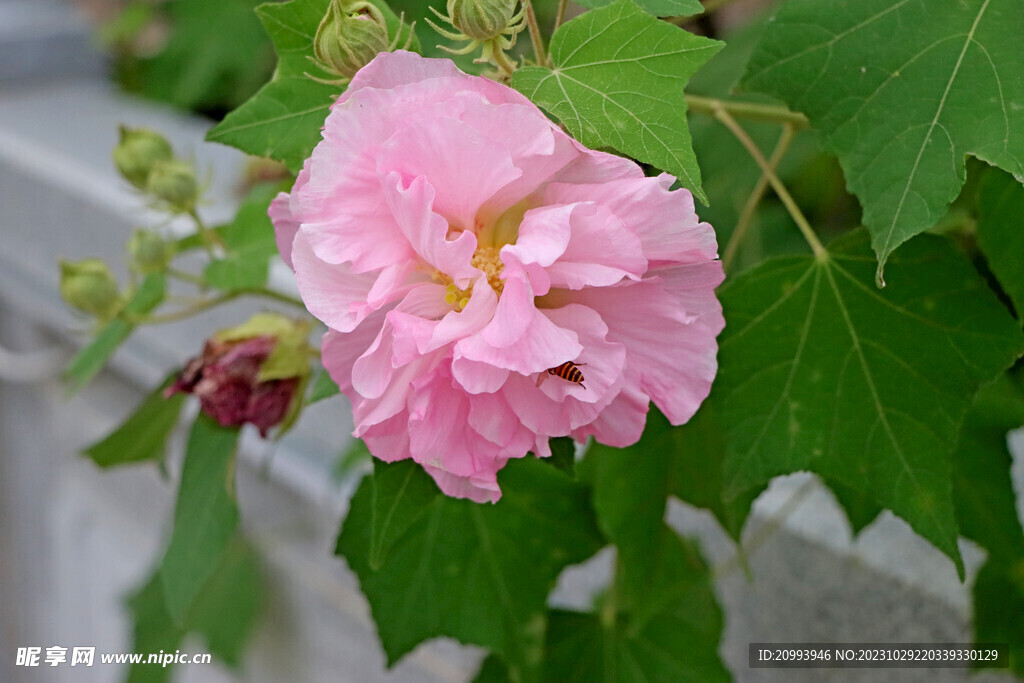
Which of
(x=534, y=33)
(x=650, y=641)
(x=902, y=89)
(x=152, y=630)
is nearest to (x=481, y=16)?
(x=534, y=33)

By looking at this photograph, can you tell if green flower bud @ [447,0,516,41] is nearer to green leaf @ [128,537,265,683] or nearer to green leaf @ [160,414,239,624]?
green leaf @ [160,414,239,624]

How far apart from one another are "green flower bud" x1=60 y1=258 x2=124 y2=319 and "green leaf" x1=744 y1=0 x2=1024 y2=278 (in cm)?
33

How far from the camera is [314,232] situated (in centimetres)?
25

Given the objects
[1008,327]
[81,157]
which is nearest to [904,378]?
[1008,327]

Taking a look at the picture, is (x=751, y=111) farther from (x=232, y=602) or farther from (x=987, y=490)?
(x=232, y=602)

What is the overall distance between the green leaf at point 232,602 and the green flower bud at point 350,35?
63cm

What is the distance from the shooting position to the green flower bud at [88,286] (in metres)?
0.45

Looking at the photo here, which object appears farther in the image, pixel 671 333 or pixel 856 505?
pixel 856 505

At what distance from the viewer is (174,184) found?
46cm

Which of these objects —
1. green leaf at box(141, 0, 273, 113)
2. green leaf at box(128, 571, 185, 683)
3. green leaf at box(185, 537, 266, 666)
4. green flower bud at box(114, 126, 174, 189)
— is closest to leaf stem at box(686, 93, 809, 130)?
green flower bud at box(114, 126, 174, 189)

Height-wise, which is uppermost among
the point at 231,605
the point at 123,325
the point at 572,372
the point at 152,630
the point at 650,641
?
the point at 572,372

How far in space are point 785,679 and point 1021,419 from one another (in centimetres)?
27

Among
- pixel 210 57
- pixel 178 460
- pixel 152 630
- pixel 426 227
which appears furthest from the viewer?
pixel 210 57

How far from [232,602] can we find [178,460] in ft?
0.62
